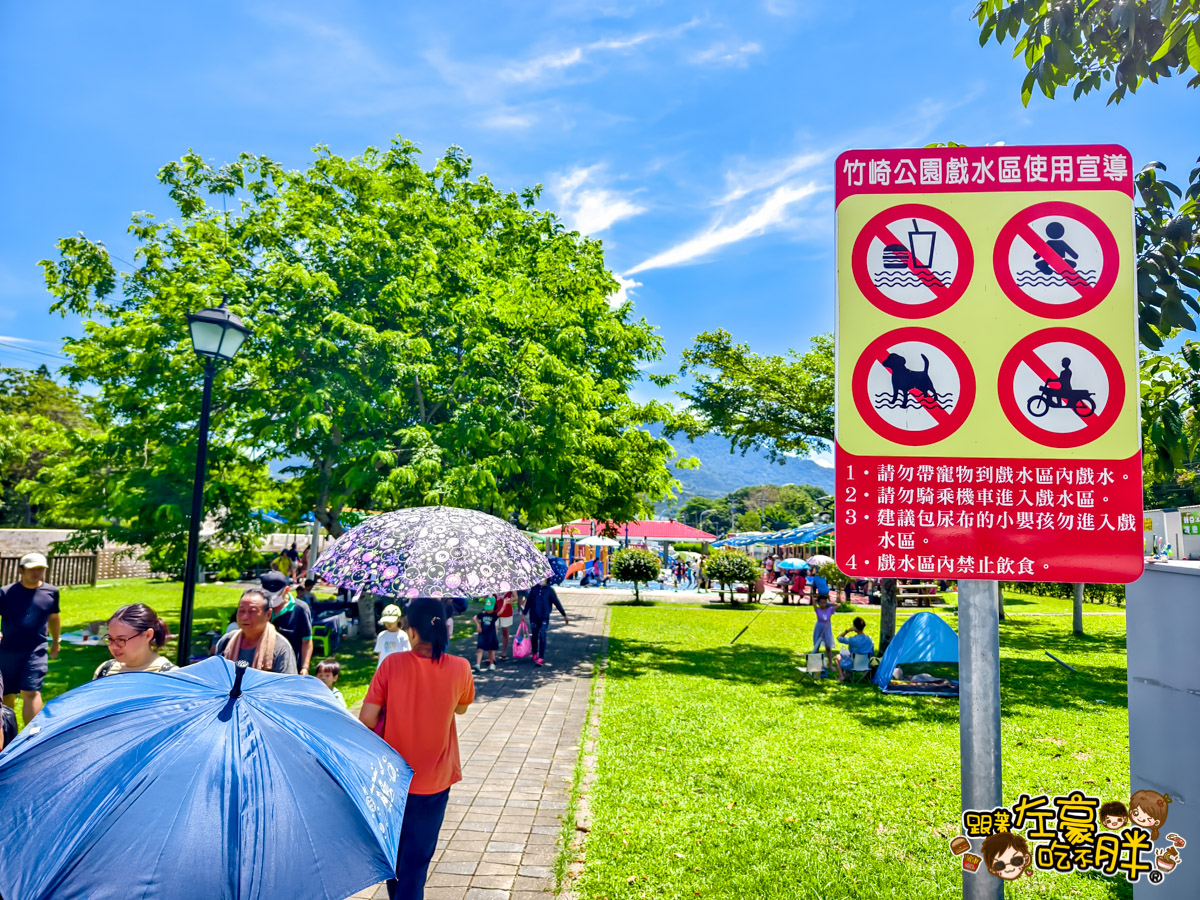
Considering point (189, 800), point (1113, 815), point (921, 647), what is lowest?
point (921, 647)

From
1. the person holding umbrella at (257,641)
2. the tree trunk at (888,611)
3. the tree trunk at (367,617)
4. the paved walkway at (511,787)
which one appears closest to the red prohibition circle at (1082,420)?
the paved walkway at (511,787)

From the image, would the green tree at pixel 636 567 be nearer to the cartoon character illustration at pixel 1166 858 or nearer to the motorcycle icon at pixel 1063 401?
the cartoon character illustration at pixel 1166 858

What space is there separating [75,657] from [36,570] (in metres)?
7.21

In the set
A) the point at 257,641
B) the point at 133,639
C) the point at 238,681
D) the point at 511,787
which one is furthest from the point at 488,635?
the point at 238,681

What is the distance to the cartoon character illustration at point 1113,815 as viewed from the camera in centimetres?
265

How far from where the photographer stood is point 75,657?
12531 mm

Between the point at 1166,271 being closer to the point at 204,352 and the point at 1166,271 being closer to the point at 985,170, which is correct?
the point at 985,170

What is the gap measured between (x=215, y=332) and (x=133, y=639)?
429cm

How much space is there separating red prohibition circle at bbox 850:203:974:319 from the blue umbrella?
2335 mm

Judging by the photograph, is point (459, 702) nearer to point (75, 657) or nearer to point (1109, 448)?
point (1109, 448)

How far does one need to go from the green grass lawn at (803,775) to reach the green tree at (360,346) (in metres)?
4.57

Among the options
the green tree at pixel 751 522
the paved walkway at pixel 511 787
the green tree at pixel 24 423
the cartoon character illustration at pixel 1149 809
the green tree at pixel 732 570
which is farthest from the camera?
the green tree at pixel 751 522

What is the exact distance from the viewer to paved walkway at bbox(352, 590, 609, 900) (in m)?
4.84

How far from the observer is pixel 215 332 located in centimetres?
736
